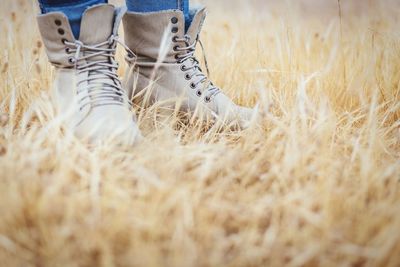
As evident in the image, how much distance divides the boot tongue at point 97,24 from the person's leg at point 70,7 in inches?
1.2

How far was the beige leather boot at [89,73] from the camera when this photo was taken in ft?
3.26

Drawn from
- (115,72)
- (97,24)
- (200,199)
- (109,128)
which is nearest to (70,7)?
(97,24)

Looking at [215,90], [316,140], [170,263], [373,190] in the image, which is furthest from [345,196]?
[215,90]

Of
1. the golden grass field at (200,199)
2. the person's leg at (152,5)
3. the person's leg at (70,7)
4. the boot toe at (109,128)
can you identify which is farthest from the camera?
the person's leg at (152,5)

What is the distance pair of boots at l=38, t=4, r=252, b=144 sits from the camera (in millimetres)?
1006

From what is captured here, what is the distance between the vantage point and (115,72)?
1.15 meters

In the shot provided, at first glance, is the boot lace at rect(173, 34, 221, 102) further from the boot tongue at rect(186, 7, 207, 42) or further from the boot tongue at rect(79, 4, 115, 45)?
the boot tongue at rect(79, 4, 115, 45)

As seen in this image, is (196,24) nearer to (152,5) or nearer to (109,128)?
(152,5)

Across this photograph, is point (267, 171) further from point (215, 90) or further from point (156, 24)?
point (156, 24)

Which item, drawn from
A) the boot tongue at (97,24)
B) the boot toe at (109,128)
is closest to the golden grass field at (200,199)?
the boot toe at (109,128)

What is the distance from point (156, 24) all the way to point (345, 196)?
696 mm

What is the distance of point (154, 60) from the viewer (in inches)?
49.4

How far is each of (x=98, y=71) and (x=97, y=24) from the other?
0.39ft

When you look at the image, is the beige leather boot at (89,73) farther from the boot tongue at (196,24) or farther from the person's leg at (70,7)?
the boot tongue at (196,24)
